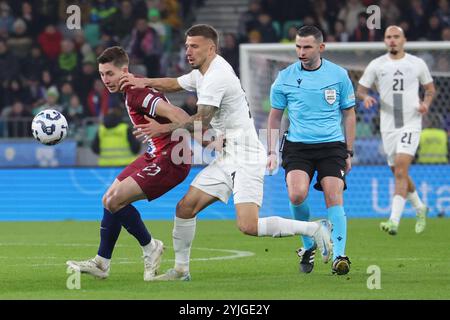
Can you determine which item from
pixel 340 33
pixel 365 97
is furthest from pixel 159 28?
pixel 365 97

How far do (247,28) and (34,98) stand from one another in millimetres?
4391

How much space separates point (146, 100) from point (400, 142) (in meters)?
5.89

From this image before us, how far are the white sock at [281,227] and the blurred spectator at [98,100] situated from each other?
12.5 metres

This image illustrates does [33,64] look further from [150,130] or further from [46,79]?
[150,130]

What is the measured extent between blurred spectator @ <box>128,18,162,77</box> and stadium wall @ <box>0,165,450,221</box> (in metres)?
4.72

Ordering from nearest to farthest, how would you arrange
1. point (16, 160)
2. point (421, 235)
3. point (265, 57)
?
point (421, 235)
point (265, 57)
point (16, 160)

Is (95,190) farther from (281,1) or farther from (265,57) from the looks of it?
(281,1)

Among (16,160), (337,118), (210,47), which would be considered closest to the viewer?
(210,47)

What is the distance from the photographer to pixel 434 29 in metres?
21.7

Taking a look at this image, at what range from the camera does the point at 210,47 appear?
884cm

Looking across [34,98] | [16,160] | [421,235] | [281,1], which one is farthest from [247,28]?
[421,235]

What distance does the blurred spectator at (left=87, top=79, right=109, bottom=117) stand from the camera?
2100cm

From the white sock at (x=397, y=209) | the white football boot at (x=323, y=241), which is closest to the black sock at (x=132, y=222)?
the white football boot at (x=323, y=241)

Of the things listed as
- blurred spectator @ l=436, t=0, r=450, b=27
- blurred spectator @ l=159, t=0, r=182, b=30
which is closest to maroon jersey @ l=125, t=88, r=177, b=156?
blurred spectator @ l=436, t=0, r=450, b=27
